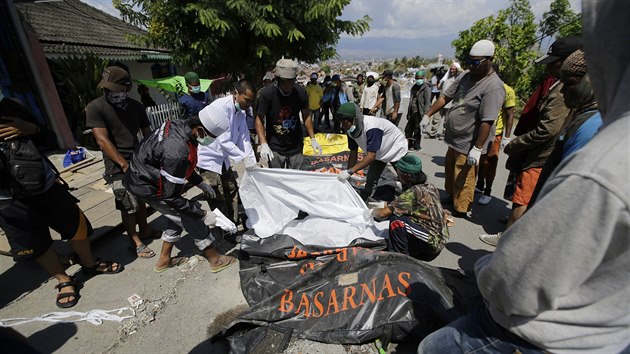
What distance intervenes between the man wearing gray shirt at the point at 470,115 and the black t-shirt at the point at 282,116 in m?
1.74

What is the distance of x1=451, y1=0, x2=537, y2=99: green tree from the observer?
Answer: 970 centimetres

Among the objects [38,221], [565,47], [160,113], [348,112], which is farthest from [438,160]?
[160,113]

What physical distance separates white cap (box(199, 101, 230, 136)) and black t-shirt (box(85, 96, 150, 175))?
83 cm

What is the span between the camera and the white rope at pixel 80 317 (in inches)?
92.7

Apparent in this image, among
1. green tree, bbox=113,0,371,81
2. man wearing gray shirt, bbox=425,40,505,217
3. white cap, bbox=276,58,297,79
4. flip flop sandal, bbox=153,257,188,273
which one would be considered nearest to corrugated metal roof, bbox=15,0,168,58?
green tree, bbox=113,0,371,81

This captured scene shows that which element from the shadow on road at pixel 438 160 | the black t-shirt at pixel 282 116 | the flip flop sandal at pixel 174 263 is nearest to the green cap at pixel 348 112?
the black t-shirt at pixel 282 116

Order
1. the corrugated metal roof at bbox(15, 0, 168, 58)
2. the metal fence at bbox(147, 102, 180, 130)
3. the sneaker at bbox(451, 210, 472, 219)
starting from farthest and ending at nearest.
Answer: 1. the corrugated metal roof at bbox(15, 0, 168, 58)
2. the metal fence at bbox(147, 102, 180, 130)
3. the sneaker at bbox(451, 210, 472, 219)

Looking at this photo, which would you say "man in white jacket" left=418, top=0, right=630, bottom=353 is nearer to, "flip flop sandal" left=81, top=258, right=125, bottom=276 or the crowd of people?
the crowd of people

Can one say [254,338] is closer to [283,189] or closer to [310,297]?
[310,297]

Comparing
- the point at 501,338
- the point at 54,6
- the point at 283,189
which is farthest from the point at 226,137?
the point at 54,6

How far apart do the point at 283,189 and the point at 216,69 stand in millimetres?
5608

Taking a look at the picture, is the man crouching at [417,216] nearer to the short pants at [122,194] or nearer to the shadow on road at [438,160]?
the short pants at [122,194]

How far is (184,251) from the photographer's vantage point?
3215 millimetres

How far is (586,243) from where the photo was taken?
0.62 metres
